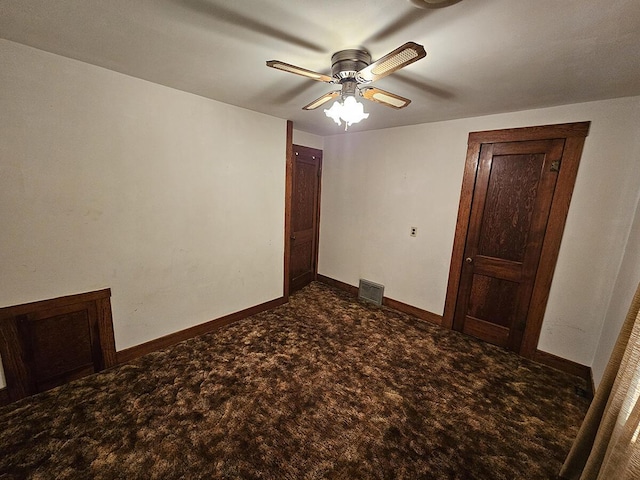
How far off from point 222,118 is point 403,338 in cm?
299

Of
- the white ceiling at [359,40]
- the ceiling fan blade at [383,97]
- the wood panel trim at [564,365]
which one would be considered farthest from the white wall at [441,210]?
the ceiling fan blade at [383,97]

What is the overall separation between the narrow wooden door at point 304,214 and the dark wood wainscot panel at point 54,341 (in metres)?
2.26

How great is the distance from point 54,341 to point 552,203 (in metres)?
4.22

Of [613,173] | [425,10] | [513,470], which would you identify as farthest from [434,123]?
[513,470]

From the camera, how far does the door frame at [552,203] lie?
2.23m

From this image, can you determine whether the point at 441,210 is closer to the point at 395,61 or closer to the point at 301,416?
the point at 395,61

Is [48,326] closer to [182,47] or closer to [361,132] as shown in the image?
[182,47]

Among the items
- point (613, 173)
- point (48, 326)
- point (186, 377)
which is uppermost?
point (613, 173)

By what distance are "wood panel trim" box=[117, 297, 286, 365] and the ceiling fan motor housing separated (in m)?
2.63

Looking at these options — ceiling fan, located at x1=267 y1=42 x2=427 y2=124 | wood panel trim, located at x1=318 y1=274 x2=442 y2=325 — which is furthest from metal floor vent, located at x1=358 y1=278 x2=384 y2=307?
ceiling fan, located at x1=267 y1=42 x2=427 y2=124

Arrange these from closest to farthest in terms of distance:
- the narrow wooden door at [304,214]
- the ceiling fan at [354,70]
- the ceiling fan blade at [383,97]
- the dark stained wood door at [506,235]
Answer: the ceiling fan at [354,70]
the ceiling fan blade at [383,97]
the dark stained wood door at [506,235]
the narrow wooden door at [304,214]

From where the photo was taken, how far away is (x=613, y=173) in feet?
6.84

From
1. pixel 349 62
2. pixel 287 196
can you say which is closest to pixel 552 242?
pixel 349 62

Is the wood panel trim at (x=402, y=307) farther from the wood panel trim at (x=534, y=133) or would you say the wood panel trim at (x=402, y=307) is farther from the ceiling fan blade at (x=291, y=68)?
the ceiling fan blade at (x=291, y=68)
